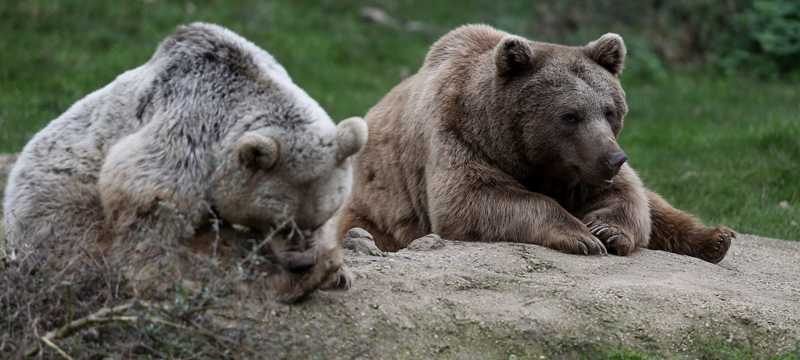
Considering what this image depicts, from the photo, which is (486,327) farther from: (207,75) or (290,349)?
(207,75)

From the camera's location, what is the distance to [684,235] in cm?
820

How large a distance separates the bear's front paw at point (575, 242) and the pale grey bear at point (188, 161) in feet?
5.93

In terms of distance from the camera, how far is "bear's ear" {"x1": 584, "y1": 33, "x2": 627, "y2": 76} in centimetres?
787

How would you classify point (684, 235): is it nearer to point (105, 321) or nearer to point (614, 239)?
point (614, 239)

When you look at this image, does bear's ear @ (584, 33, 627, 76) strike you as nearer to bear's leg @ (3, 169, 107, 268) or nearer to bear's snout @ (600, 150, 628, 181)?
bear's snout @ (600, 150, 628, 181)

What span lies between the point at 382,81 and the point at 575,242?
8.56 metres

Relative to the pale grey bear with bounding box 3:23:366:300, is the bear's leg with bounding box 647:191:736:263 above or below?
below

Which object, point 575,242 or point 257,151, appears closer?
point 257,151

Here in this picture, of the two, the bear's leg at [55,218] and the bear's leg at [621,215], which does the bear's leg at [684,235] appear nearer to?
the bear's leg at [621,215]

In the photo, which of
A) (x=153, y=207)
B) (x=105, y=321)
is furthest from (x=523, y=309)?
(x=105, y=321)

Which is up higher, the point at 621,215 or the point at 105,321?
the point at 105,321

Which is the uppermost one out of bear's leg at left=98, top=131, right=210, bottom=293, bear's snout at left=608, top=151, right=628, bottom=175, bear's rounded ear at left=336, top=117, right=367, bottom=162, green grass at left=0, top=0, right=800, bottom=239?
bear's rounded ear at left=336, top=117, right=367, bottom=162

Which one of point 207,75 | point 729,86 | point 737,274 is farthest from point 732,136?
point 207,75

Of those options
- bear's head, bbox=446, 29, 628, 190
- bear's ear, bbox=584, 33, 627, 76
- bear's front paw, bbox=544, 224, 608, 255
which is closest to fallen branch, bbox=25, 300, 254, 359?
bear's front paw, bbox=544, 224, 608, 255
